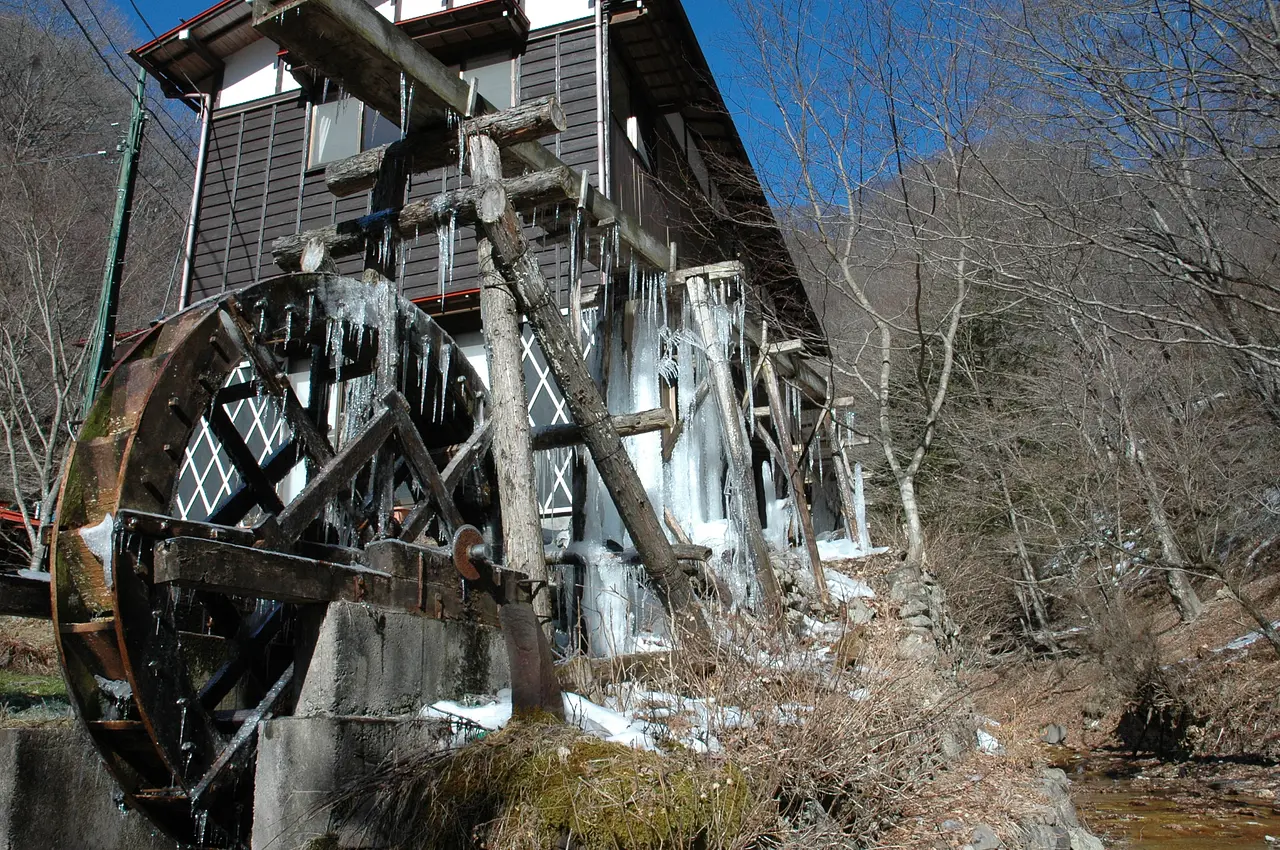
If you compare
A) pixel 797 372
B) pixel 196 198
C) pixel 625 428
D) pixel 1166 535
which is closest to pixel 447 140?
pixel 625 428

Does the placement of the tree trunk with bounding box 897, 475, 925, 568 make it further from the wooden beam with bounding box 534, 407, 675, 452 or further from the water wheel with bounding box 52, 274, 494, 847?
the water wheel with bounding box 52, 274, 494, 847

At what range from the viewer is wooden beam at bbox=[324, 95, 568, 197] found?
22.0ft

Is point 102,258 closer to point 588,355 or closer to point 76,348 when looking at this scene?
point 76,348

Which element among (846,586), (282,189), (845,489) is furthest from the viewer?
(845,489)

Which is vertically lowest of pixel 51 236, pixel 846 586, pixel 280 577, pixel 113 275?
pixel 280 577

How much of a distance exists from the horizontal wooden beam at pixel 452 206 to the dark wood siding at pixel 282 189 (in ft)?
12.7

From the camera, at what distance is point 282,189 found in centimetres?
1295

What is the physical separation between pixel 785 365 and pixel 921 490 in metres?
7.29

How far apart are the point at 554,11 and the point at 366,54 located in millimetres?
6228

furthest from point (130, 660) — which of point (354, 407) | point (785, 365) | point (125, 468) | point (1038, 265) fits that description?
point (785, 365)

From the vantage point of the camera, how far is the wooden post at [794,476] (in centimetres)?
953

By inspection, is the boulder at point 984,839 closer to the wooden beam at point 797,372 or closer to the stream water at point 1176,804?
the stream water at point 1176,804

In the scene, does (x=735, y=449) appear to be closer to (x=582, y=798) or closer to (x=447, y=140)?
(x=447, y=140)

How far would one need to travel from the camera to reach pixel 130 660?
15.5 ft
